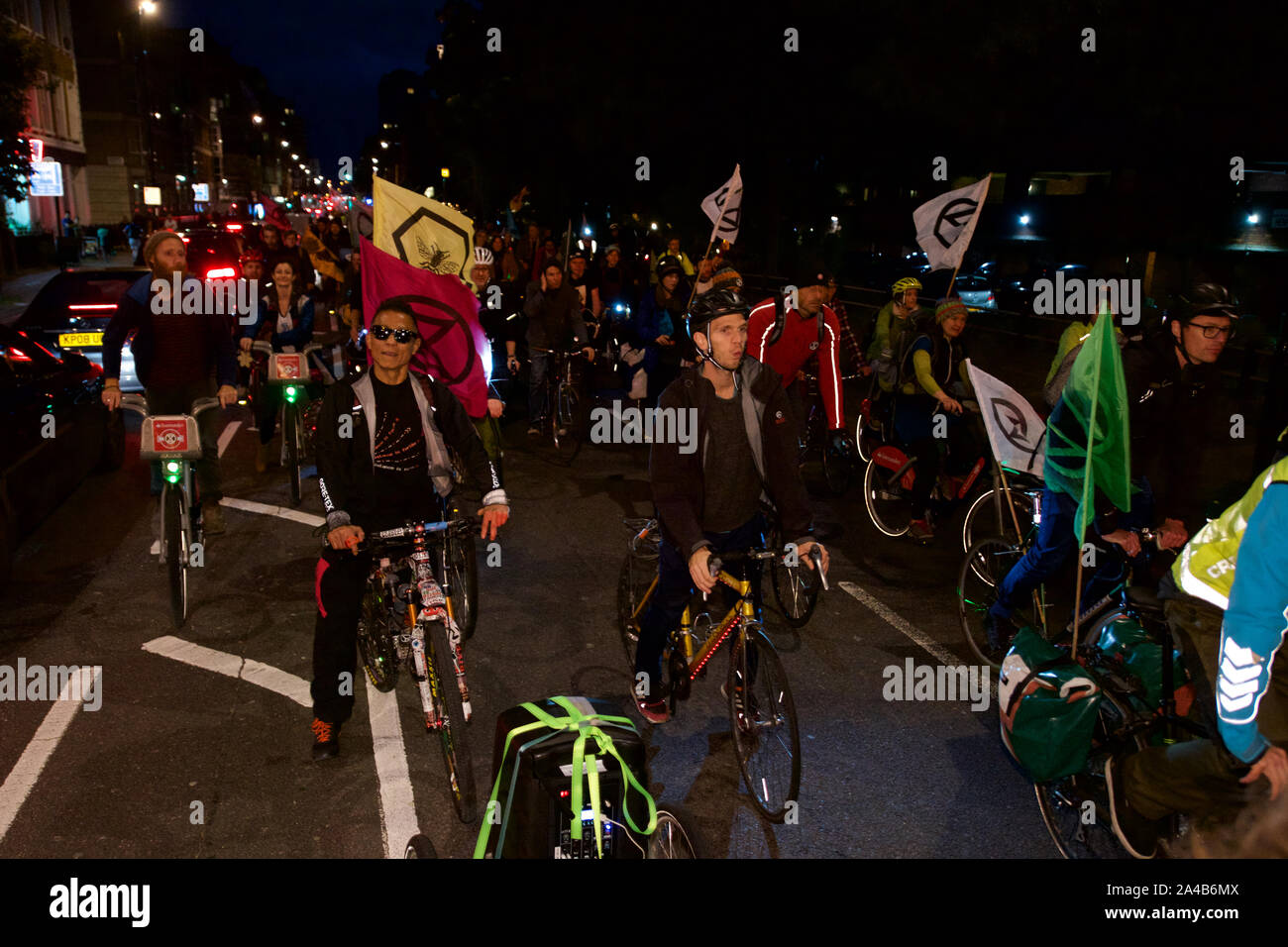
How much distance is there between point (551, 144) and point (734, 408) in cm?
3617

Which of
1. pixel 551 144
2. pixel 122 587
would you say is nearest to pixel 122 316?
pixel 122 587

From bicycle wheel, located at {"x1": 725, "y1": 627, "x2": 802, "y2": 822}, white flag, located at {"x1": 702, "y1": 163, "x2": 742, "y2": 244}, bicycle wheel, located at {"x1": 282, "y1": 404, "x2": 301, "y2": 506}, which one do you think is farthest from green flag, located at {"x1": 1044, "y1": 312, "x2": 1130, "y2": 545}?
white flag, located at {"x1": 702, "y1": 163, "x2": 742, "y2": 244}

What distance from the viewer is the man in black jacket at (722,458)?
14.5ft

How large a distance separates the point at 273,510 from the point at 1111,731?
7.29 metres

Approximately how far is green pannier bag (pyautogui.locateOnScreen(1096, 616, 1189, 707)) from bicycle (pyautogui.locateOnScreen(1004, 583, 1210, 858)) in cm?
1

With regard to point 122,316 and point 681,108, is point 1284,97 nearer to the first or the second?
point 122,316

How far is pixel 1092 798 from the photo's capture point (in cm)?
386

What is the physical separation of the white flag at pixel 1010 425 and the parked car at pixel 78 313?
1022 cm

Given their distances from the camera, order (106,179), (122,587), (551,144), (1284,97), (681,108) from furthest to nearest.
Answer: (106,179) → (551,144) → (681,108) → (1284,97) → (122,587)

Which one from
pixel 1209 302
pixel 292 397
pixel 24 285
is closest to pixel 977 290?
pixel 292 397

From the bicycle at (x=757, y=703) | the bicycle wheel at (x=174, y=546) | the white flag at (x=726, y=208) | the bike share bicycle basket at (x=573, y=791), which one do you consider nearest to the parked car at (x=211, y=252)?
the white flag at (x=726, y=208)

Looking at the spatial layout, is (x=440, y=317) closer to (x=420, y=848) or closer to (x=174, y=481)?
(x=174, y=481)

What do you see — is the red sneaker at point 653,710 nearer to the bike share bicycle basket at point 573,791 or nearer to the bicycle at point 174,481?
the bike share bicycle basket at point 573,791

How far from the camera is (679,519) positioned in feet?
14.5
